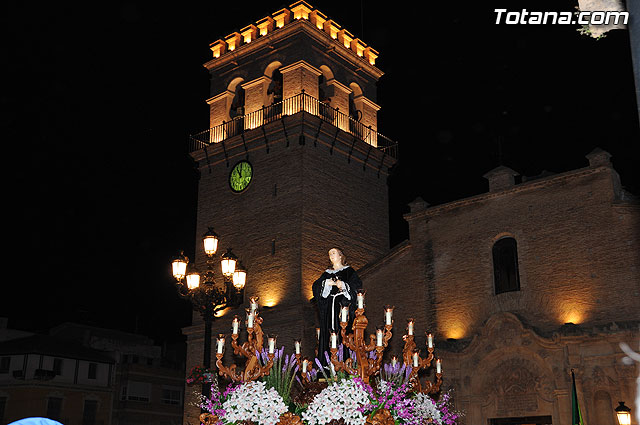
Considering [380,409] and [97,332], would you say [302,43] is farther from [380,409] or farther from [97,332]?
[97,332]

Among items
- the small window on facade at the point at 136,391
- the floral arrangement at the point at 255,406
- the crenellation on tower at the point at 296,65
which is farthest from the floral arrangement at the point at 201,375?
the small window on facade at the point at 136,391

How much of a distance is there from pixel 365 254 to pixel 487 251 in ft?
22.2

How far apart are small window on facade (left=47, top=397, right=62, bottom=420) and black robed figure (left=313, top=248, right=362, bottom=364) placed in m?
36.0

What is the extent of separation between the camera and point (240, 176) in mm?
30828

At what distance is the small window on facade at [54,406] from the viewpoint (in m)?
42.3

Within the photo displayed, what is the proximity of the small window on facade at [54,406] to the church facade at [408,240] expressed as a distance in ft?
56.6

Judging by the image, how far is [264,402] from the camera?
28.9 ft

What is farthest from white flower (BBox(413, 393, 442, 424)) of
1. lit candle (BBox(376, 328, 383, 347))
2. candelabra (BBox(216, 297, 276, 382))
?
candelabra (BBox(216, 297, 276, 382))

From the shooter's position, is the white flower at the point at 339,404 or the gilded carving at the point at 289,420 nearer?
the white flower at the point at 339,404

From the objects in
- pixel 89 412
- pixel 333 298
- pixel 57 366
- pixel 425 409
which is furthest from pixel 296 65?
pixel 89 412

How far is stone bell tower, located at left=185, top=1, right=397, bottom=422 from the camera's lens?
28047 mm

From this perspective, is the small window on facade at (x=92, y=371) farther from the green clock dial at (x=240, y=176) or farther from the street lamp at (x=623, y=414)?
the street lamp at (x=623, y=414)

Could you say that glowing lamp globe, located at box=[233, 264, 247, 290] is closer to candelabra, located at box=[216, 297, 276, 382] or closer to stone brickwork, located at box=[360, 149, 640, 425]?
candelabra, located at box=[216, 297, 276, 382]

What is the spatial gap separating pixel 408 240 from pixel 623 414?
10.0 meters
